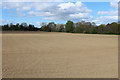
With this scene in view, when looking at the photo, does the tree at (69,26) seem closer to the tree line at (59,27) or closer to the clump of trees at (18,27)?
the tree line at (59,27)

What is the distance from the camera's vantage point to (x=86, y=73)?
4785mm

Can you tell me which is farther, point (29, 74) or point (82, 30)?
point (82, 30)

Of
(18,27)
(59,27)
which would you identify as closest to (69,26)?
(59,27)

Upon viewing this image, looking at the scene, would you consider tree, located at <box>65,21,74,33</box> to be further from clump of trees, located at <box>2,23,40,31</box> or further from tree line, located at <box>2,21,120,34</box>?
clump of trees, located at <box>2,23,40,31</box>

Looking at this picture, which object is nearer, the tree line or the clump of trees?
the tree line

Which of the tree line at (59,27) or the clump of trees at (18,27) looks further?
the clump of trees at (18,27)

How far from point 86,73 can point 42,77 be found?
6.07 feet

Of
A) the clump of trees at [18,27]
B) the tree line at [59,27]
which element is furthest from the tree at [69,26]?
the clump of trees at [18,27]

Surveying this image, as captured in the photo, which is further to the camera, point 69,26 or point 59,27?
point 59,27

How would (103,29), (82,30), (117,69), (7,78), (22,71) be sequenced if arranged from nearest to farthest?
(7,78)
(22,71)
(117,69)
(103,29)
(82,30)

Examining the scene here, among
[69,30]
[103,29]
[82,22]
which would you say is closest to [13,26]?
[69,30]

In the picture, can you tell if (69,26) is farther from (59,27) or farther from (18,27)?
(18,27)

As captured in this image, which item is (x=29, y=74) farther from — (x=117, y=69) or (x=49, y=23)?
(x=49, y=23)

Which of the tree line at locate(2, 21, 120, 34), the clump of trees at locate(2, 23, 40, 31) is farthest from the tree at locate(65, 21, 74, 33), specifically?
the clump of trees at locate(2, 23, 40, 31)
